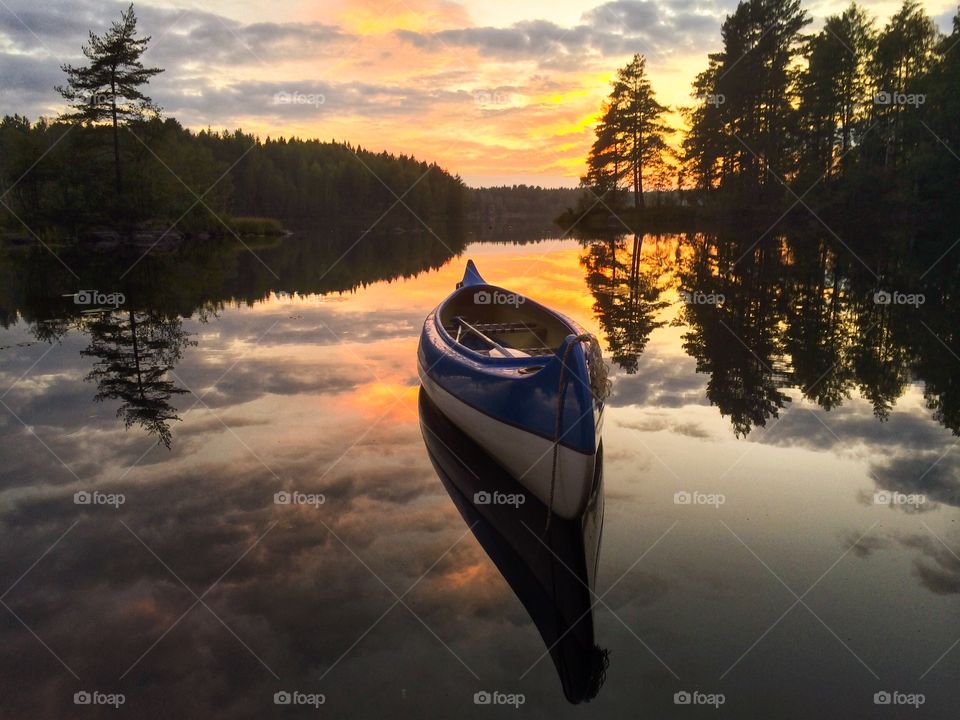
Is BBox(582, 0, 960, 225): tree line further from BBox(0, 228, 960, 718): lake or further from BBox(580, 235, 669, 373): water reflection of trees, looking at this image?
BBox(0, 228, 960, 718): lake

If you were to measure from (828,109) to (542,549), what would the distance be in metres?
54.6

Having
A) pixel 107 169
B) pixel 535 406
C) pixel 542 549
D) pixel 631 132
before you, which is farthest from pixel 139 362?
pixel 631 132

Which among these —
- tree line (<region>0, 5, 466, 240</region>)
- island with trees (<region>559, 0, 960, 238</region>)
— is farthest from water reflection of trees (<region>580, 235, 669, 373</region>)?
tree line (<region>0, 5, 466, 240</region>)

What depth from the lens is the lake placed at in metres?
4.79

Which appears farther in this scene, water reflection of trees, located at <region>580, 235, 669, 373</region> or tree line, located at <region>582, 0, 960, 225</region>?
tree line, located at <region>582, 0, 960, 225</region>

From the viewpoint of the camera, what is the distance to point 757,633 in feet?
17.2

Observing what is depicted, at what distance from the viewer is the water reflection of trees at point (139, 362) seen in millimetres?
10914

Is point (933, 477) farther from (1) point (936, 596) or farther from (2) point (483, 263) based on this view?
(2) point (483, 263)

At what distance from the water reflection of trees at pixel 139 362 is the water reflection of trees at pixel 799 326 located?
9.48m

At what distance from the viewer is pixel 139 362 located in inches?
559

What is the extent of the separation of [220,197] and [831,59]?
63209 mm

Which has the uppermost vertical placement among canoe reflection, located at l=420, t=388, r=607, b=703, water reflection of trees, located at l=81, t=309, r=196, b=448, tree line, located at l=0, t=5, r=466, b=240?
tree line, located at l=0, t=5, r=466, b=240

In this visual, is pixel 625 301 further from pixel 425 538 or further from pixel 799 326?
pixel 425 538

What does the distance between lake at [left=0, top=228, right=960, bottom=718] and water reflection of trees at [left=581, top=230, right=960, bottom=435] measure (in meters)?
0.12
